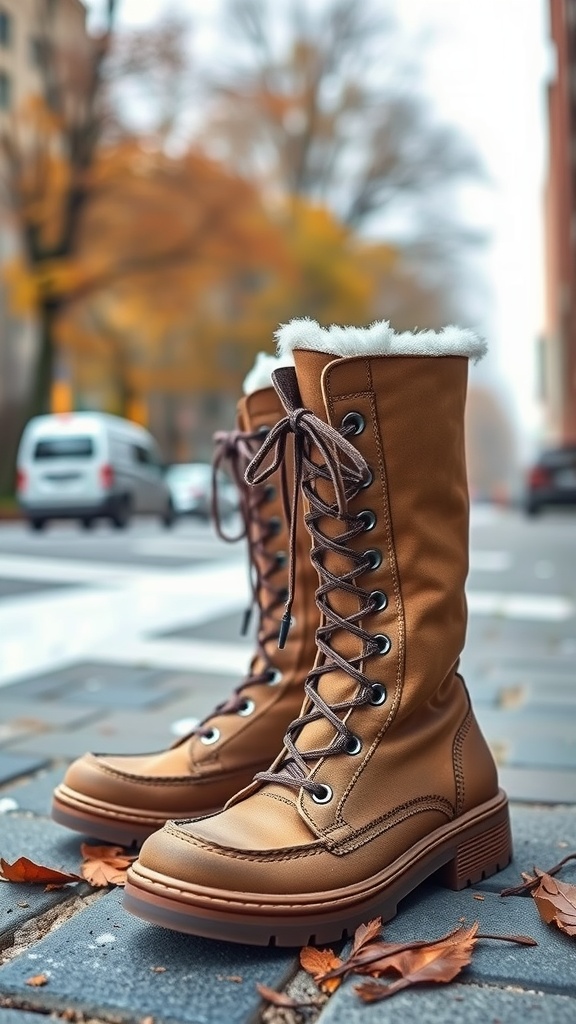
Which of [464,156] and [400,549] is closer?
[400,549]

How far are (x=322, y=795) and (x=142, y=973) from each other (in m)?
0.30

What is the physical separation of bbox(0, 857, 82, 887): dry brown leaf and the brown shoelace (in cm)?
33

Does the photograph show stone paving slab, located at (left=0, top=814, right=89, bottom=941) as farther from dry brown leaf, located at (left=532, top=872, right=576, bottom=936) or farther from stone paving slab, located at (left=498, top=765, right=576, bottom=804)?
stone paving slab, located at (left=498, top=765, right=576, bottom=804)

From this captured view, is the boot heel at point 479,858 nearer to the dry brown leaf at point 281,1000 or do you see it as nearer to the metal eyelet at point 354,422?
the dry brown leaf at point 281,1000

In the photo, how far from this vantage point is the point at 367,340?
56.0 inches

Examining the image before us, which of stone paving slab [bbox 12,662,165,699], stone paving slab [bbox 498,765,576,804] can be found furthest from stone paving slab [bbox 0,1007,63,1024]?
stone paving slab [bbox 12,662,165,699]

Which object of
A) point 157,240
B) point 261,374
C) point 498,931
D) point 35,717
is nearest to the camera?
point 498,931

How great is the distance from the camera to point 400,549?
146 cm

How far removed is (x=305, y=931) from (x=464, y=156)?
30.6 meters

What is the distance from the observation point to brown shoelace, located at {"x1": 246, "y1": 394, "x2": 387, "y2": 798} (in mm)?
1393

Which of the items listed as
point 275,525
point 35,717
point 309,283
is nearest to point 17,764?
point 35,717

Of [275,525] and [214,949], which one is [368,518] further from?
[214,949]

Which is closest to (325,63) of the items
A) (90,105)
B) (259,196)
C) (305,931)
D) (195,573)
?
(259,196)

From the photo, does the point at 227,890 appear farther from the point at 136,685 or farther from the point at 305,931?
the point at 136,685
